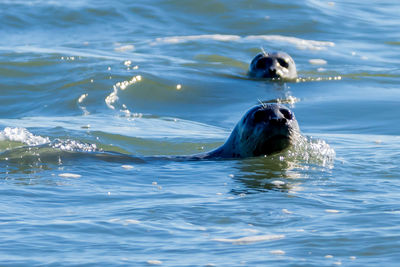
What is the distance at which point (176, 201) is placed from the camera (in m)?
6.06

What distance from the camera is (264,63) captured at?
13.8 metres

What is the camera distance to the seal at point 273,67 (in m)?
13.6

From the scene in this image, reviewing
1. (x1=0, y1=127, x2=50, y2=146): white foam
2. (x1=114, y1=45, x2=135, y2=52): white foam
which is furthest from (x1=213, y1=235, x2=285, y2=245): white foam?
(x1=114, y1=45, x2=135, y2=52): white foam

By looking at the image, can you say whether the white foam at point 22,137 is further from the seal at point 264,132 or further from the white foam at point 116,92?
the white foam at point 116,92

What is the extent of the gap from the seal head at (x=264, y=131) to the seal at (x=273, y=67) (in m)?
5.86

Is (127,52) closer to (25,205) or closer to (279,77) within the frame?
(279,77)

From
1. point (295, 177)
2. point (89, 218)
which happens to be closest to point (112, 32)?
point (295, 177)

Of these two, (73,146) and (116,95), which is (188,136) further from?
(116,95)

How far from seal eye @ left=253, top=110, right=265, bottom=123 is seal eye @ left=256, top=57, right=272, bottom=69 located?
6323mm

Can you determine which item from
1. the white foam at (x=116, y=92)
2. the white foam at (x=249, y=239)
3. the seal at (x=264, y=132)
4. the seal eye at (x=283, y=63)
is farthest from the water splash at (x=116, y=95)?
the white foam at (x=249, y=239)

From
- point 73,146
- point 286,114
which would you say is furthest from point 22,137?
point 286,114

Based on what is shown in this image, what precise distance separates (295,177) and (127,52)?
31.2 feet

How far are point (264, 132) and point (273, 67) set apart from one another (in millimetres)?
6366

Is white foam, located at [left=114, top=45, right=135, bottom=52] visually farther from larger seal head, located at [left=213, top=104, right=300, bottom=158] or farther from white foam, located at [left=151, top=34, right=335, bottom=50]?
larger seal head, located at [left=213, top=104, right=300, bottom=158]
